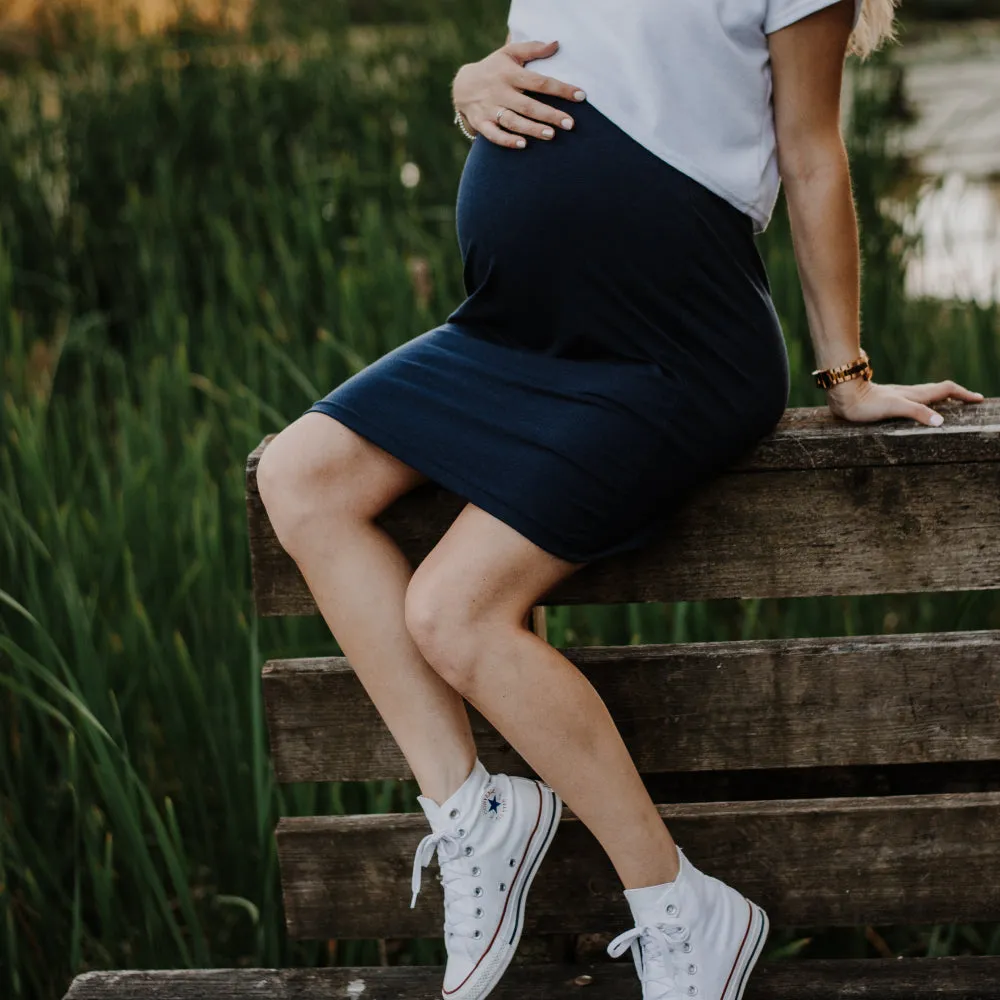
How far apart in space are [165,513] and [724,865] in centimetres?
91

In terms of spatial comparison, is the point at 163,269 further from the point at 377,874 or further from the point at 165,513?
the point at 377,874

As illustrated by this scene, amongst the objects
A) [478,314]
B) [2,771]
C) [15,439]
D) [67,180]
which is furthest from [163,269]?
[478,314]

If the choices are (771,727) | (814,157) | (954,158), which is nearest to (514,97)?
(814,157)

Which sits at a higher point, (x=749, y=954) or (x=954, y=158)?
(x=954, y=158)

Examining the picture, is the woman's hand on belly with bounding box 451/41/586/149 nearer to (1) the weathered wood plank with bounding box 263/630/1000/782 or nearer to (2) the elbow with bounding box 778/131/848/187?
(2) the elbow with bounding box 778/131/848/187

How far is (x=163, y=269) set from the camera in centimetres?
293

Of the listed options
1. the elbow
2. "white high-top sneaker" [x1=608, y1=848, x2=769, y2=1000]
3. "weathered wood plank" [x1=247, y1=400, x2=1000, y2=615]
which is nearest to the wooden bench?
"weathered wood plank" [x1=247, y1=400, x2=1000, y2=615]

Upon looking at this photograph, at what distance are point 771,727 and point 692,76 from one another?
2.03 feet

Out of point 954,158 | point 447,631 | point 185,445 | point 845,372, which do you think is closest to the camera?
point 447,631

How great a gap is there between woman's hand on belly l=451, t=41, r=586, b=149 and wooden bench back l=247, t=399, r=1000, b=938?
346mm

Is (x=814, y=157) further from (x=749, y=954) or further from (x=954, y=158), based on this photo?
(x=954, y=158)

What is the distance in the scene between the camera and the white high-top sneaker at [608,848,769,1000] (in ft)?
4.07

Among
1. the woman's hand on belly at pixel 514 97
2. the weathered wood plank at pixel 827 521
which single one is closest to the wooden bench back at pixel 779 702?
the weathered wood plank at pixel 827 521

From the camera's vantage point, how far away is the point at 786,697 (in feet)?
4.40
